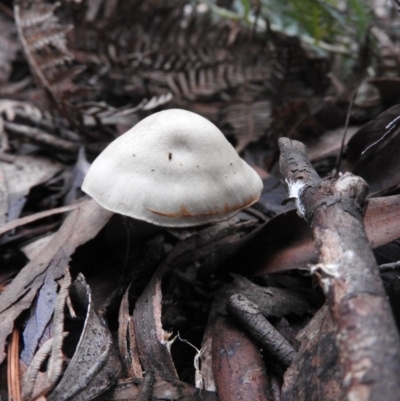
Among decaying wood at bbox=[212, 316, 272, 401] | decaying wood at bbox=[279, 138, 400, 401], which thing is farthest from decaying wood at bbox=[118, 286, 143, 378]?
decaying wood at bbox=[279, 138, 400, 401]

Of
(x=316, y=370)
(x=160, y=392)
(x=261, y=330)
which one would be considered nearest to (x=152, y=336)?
(x=160, y=392)

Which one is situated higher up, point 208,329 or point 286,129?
point 286,129

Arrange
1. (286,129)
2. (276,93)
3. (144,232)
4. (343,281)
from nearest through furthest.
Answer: (343,281), (144,232), (286,129), (276,93)

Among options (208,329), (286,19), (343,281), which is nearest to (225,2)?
(286,19)

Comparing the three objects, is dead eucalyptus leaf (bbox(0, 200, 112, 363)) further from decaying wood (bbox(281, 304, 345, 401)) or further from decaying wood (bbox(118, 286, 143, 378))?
decaying wood (bbox(281, 304, 345, 401))

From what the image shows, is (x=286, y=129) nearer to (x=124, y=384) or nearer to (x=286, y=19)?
(x=286, y=19)

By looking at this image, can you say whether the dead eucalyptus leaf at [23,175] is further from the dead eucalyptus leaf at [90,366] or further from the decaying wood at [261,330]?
the decaying wood at [261,330]

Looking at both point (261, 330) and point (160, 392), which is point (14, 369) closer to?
point (160, 392)
